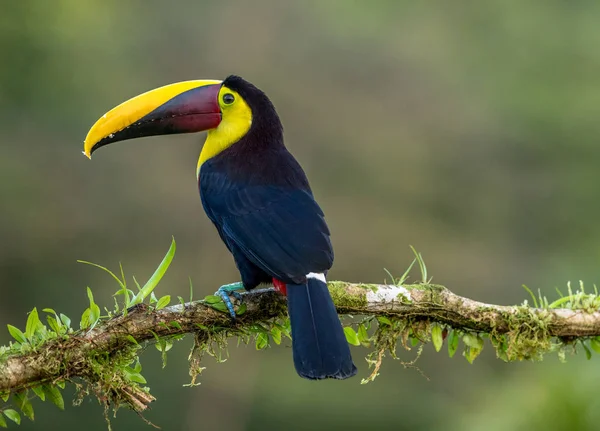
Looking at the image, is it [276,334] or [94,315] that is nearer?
[94,315]

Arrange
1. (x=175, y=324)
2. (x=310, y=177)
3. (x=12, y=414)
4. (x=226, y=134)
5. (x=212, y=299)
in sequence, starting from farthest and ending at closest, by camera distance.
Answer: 1. (x=310, y=177)
2. (x=226, y=134)
3. (x=212, y=299)
4. (x=175, y=324)
5. (x=12, y=414)

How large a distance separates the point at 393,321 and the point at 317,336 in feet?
1.06

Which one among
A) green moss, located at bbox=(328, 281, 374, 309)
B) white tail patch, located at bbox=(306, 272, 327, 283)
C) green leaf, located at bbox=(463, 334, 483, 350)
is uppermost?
white tail patch, located at bbox=(306, 272, 327, 283)

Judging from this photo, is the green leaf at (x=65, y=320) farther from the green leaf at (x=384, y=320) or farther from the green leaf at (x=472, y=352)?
the green leaf at (x=472, y=352)

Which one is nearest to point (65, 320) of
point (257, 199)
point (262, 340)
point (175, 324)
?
point (175, 324)

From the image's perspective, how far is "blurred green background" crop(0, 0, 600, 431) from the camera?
8.06m

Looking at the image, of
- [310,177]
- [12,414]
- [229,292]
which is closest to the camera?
[12,414]

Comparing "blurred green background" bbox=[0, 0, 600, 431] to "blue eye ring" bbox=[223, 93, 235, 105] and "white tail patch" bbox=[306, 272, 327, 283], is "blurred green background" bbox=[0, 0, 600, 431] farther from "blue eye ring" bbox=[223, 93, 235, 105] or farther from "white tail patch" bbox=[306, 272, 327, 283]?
"white tail patch" bbox=[306, 272, 327, 283]

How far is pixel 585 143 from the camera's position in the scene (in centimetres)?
1165

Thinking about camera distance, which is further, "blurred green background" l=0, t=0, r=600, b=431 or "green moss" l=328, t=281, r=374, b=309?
"blurred green background" l=0, t=0, r=600, b=431

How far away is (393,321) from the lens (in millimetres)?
3070

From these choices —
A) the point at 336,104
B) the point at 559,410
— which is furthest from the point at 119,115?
the point at 336,104

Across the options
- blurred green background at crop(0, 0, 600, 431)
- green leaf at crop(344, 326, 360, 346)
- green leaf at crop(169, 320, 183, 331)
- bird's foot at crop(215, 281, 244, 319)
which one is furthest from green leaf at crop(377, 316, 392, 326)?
blurred green background at crop(0, 0, 600, 431)

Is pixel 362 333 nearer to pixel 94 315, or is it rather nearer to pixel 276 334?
pixel 276 334
